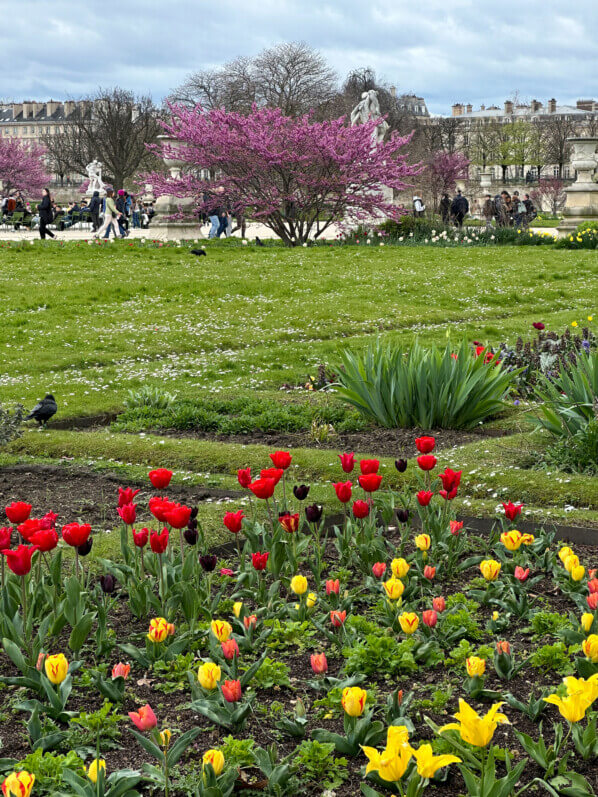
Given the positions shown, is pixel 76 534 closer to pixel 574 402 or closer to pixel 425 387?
pixel 574 402

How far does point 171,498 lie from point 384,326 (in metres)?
8.00

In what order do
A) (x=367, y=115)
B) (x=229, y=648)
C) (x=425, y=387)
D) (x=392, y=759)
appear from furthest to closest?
(x=367, y=115), (x=425, y=387), (x=229, y=648), (x=392, y=759)

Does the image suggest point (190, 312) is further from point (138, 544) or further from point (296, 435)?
point (138, 544)

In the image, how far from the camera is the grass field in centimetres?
696

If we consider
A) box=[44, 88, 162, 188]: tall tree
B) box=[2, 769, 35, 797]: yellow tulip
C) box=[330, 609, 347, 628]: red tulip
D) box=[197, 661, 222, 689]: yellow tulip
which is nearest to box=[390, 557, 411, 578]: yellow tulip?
box=[330, 609, 347, 628]: red tulip

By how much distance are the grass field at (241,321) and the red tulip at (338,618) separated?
1952 millimetres

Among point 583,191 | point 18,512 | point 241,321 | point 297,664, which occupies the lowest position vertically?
point 297,664

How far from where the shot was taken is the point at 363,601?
4305 mm

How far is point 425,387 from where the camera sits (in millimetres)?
7398

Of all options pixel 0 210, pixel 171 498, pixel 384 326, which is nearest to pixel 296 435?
pixel 171 498

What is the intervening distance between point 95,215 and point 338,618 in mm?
34497

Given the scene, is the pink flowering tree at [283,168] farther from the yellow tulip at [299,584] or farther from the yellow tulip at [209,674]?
the yellow tulip at [209,674]

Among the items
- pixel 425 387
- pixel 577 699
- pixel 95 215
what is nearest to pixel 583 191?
pixel 95 215

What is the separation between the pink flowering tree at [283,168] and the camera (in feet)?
87.1
